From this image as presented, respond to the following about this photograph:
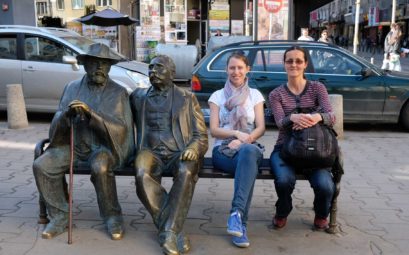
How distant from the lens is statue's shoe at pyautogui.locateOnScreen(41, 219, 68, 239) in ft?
12.7

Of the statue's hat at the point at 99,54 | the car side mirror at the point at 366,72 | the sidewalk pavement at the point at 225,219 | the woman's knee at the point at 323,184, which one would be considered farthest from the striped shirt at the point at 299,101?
the car side mirror at the point at 366,72

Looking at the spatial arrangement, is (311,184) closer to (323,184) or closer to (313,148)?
(323,184)

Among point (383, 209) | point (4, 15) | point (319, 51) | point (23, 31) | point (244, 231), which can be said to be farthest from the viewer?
point (4, 15)

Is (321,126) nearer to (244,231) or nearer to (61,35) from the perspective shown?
(244,231)

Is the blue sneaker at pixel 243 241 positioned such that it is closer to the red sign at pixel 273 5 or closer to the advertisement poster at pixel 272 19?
the advertisement poster at pixel 272 19

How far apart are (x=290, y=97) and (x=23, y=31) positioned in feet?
21.9

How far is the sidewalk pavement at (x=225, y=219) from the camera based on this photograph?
3.77 meters

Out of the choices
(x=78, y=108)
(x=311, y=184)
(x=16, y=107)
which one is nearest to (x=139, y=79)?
(x=16, y=107)

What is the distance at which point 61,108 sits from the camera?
12.9 ft

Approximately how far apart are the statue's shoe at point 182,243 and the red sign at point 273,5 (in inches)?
359

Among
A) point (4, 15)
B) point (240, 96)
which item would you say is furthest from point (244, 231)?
point (4, 15)

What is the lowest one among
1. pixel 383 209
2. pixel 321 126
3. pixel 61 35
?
pixel 383 209

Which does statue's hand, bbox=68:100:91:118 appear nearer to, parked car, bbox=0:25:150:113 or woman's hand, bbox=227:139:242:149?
woman's hand, bbox=227:139:242:149

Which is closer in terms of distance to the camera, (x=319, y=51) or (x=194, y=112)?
(x=194, y=112)
